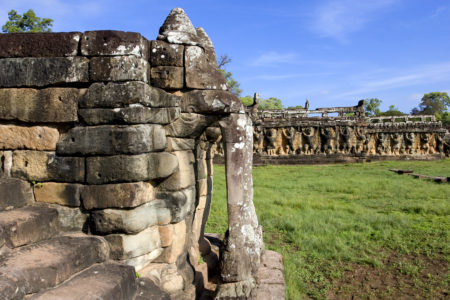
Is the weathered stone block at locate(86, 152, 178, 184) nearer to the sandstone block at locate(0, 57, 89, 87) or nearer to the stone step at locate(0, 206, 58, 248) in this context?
the stone step at locate(0, 206, 58, 248)

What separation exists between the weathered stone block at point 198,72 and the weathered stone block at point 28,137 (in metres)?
1.42

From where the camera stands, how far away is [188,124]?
3658mm

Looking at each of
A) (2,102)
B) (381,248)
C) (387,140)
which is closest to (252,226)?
(2,102)

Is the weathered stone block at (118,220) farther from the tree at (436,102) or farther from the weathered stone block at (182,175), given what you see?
the tree at (436,102)

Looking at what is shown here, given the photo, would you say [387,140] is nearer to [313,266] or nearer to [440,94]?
[313,266]

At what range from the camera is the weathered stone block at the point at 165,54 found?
3.42 meters

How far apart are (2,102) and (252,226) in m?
2.81

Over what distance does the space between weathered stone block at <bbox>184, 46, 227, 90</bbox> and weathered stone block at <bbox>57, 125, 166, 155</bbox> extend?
2.43ft

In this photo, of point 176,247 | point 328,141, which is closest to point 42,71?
point 176,247

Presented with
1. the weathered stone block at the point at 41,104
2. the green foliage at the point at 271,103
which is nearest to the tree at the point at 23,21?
the weathered stone block at the point at 41,104

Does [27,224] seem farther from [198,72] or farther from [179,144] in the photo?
A: [198,72]

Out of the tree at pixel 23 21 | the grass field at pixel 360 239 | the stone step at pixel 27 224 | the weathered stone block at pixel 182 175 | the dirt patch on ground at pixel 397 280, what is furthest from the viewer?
the tree at pixel 23 21

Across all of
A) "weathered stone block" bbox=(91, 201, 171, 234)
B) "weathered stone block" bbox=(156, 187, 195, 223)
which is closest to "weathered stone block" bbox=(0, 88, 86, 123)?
"weathered stone block" bbox=(91, 201, 171, 234)

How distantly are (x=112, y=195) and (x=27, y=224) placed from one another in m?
0.69
